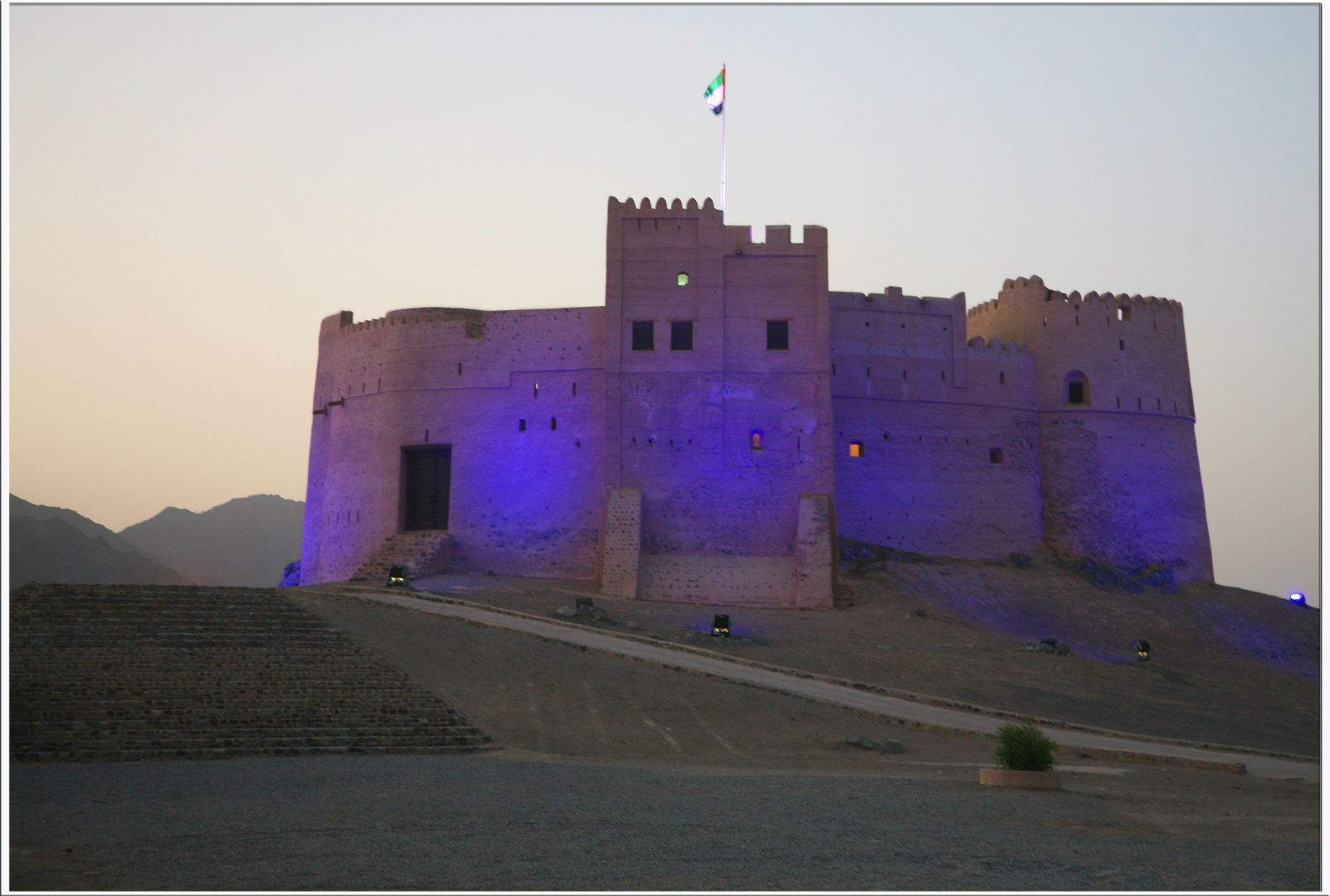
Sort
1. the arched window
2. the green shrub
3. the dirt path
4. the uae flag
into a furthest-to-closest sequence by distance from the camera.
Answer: the arched window → the uae flag → the dirt path → the green shrub

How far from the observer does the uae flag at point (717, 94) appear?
107ft

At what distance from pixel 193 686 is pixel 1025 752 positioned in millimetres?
10376

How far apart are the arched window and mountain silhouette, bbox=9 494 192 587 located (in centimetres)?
4701

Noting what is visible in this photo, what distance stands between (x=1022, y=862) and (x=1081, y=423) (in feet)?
93.7

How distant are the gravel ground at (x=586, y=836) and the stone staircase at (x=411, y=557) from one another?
16.3 meters

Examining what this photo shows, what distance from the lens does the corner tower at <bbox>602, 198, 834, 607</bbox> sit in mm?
28672

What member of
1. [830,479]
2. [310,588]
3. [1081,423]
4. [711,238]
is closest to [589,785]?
[310,588]

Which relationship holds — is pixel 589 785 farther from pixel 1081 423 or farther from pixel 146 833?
pixel 1081 423

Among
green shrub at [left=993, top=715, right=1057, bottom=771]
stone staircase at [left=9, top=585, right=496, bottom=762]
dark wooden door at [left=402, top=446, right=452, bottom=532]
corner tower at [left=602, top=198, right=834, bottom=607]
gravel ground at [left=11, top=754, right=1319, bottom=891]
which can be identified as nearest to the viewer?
gravel ground at [left=11, top=754, right=1319, bottom=891]

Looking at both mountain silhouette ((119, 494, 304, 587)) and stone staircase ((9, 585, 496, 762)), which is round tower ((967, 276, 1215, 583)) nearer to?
stone staircase ((9, 585, 496, 762))

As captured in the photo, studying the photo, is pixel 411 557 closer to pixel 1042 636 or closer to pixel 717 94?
pixel 717 94

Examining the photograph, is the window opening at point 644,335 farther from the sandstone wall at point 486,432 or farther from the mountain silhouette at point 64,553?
the mountain silhouette at point 64,553

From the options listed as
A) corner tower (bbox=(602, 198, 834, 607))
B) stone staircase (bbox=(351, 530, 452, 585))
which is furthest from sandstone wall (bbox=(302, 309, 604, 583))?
corner tower (bbox=(602, 198, 834, 607))

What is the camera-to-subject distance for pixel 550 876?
765cm
